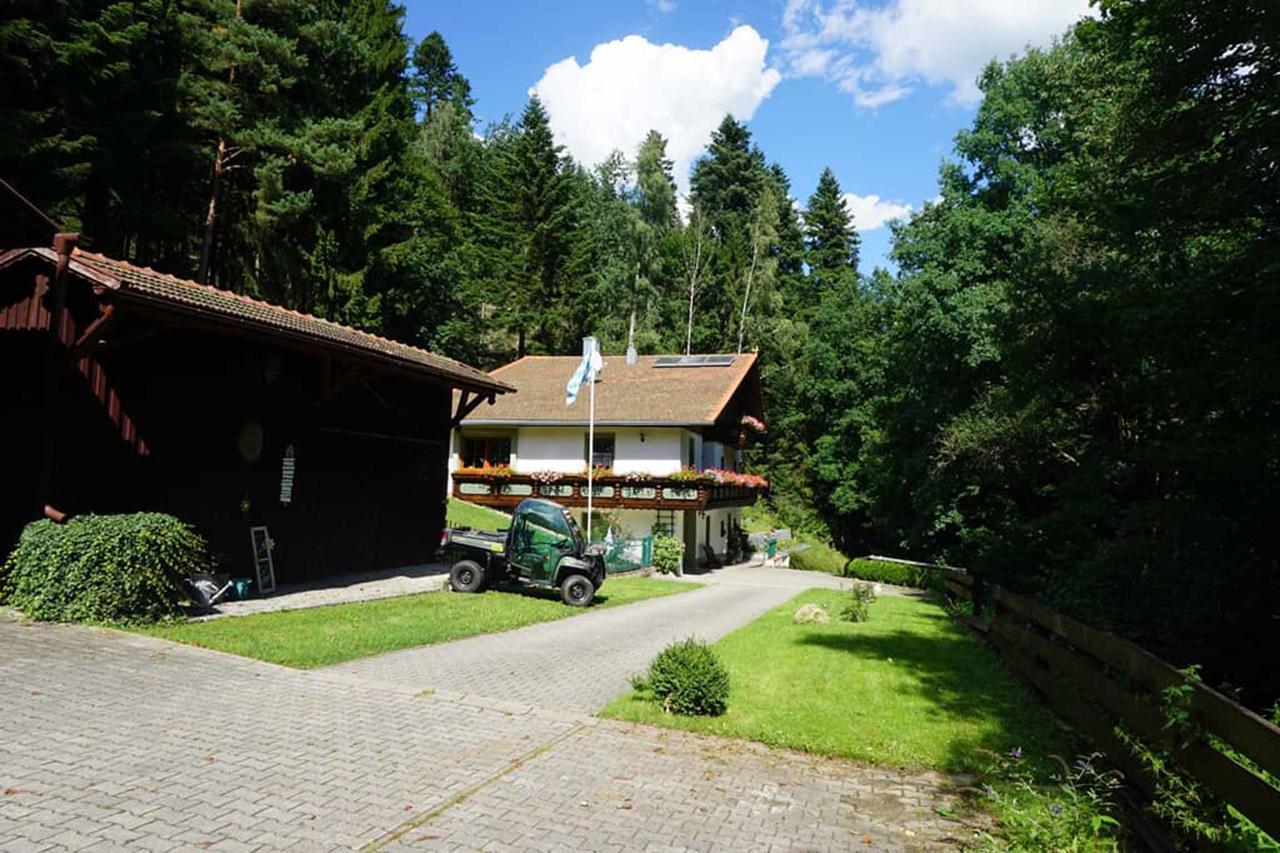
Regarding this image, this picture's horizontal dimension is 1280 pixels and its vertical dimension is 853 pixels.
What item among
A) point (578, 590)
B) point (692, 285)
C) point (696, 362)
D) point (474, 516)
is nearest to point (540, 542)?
point (578, 590)

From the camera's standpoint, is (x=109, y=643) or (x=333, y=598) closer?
(x=109, y=643)

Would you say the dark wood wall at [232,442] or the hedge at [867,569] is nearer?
the dark wood wall at [232,442]

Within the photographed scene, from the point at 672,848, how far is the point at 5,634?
856 centimetres

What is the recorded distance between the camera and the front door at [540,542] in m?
15.7

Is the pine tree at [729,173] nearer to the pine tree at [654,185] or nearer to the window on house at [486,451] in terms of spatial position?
the pine tree at [654,185]

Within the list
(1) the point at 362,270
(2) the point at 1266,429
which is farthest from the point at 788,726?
(1) the point at 362,270

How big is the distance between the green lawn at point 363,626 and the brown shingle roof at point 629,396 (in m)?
14.9

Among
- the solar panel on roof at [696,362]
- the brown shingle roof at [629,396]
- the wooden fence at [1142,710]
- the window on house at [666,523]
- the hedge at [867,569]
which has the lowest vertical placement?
the hedge at [867,569]

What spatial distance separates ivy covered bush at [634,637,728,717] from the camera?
25.4ft

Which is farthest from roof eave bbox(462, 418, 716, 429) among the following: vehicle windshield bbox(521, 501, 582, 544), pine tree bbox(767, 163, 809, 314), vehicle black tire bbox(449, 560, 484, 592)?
pine tree bbox(767, 163, 809, 314)

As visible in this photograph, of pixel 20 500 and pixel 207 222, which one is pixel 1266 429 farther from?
pixel 207 222

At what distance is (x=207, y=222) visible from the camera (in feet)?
91.8

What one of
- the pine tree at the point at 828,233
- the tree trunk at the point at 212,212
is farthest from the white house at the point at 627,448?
the pine tree at the point at 828,233

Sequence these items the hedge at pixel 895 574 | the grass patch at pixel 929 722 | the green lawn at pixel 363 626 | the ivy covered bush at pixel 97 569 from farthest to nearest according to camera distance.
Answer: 1. the hedge at pixel 895 574
2. the ivy covered bush at pixel 97 569
3. the green lawn at pixel 363 626
4. the grass patch at pixel 929 722
